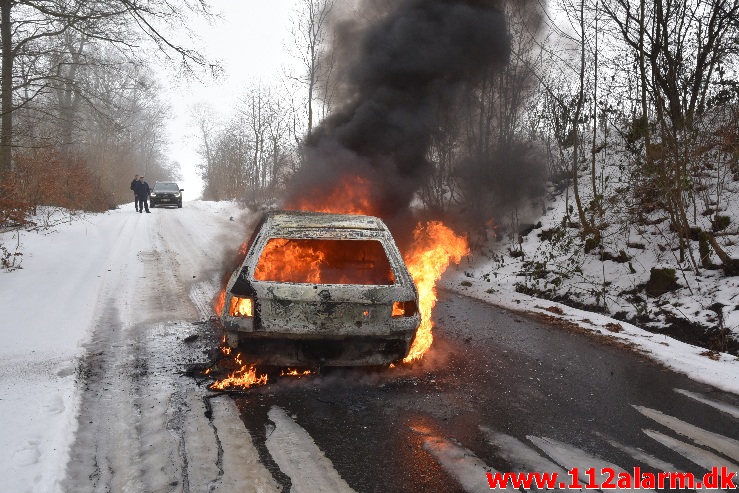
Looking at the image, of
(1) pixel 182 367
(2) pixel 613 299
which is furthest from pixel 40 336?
(2) pixel 613 299

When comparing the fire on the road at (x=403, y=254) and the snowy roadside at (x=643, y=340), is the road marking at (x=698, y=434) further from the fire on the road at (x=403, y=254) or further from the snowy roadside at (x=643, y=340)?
the fire on the road at (x=403, y=254)

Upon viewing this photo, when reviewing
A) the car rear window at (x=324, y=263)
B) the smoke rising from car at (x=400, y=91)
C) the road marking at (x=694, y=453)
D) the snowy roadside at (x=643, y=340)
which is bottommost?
the road marking at (x=694, y=453)

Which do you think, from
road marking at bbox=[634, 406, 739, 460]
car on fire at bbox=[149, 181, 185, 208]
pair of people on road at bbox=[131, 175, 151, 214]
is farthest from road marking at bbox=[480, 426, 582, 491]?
car on fire at bbox=[149, 181, 185, 208]

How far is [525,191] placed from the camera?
14141 mm

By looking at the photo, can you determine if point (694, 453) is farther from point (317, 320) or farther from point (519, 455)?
point (317, 320)

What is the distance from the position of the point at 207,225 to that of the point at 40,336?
13.2 m

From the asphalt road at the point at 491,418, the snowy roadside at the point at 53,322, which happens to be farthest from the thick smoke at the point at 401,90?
the asphalt road at the point at 491,418

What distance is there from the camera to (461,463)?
9.96 ft

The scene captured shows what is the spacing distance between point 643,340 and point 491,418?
3489 millimetres

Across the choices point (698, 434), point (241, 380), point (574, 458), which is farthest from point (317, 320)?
point (698, 434)

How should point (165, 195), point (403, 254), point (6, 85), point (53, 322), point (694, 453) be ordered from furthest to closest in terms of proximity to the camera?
point (165, 195)
point (6, 85)
point (403, 254)
point (53, 322)
point (694, 453)

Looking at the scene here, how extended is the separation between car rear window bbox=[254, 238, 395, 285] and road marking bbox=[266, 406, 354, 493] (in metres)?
1.56

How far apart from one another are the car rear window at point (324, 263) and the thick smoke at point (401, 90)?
415 centimetres

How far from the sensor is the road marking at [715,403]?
4.01 metres
